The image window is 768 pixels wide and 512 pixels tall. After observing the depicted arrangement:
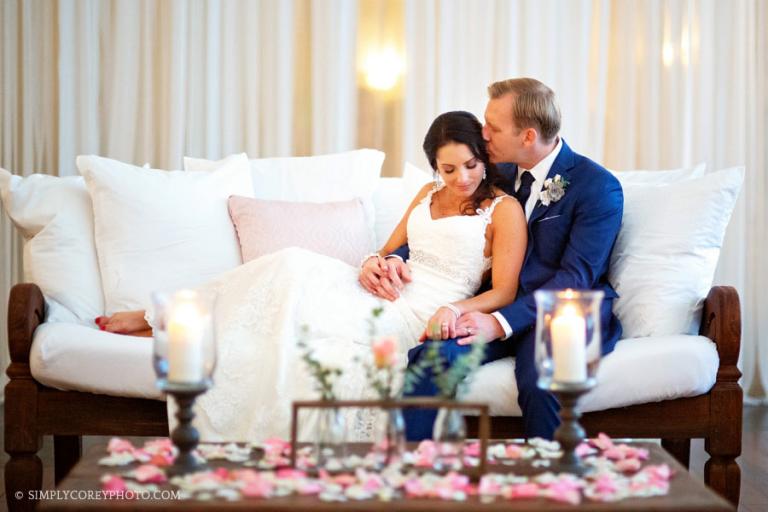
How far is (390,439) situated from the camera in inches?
66.6

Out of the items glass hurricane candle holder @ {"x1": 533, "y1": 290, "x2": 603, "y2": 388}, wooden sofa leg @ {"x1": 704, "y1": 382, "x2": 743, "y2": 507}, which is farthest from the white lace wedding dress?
wooden sofa leg @ {"x1": 704, "y1": 382, "x2": 743, "y2": 507}

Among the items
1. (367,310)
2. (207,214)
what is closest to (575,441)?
(367,310)

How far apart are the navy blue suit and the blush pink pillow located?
62 centimetres

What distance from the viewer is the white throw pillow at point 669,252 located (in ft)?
8.93

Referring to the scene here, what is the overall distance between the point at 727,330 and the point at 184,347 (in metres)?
1.58

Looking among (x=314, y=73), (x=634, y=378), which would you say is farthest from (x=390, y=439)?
(x=314, y=73)

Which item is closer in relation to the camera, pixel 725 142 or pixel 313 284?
pixel 313 284

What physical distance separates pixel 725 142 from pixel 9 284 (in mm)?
3233

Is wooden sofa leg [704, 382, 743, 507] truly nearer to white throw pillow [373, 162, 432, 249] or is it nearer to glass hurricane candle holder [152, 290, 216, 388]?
white throw pillow [373, 162, 432, 249]

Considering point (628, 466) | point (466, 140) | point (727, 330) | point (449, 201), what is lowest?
point (628, 466)

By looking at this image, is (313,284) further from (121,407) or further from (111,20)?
(111,20)

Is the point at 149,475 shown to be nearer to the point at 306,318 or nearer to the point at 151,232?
the point at 306,318

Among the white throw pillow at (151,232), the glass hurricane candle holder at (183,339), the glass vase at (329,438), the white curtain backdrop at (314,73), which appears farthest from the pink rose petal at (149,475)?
the white curtain backdrop at (314,73)

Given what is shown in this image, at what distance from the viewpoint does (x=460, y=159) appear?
2711 millimetres
